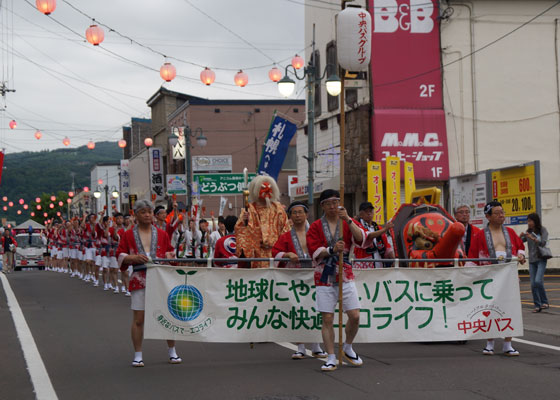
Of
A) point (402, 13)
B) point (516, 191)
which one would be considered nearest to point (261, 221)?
point (516, 191)

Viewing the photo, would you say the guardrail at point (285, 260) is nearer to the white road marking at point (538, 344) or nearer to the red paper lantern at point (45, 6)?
the white road marking at point (538, 344)

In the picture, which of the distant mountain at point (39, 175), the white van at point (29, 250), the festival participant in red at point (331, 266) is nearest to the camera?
the festival participant in red at point (331, 266)

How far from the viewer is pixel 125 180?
71.2 metres

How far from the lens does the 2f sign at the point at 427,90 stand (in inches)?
1141

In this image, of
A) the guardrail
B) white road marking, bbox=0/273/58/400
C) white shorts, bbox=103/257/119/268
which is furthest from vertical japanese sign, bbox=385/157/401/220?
the guardrail

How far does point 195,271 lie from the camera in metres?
9.17

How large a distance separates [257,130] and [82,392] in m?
45.7

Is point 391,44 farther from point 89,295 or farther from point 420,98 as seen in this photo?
point 89,295

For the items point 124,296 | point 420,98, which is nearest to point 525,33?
point 420,98

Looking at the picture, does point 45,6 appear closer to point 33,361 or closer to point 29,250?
point 33,361

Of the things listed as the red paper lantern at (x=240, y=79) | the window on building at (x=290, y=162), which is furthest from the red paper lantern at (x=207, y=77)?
the window on building at (x=290, y=162)

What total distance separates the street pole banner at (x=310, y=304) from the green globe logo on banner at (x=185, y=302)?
1 cm

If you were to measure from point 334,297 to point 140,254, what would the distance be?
228cm

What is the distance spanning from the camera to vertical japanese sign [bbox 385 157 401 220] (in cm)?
2430
